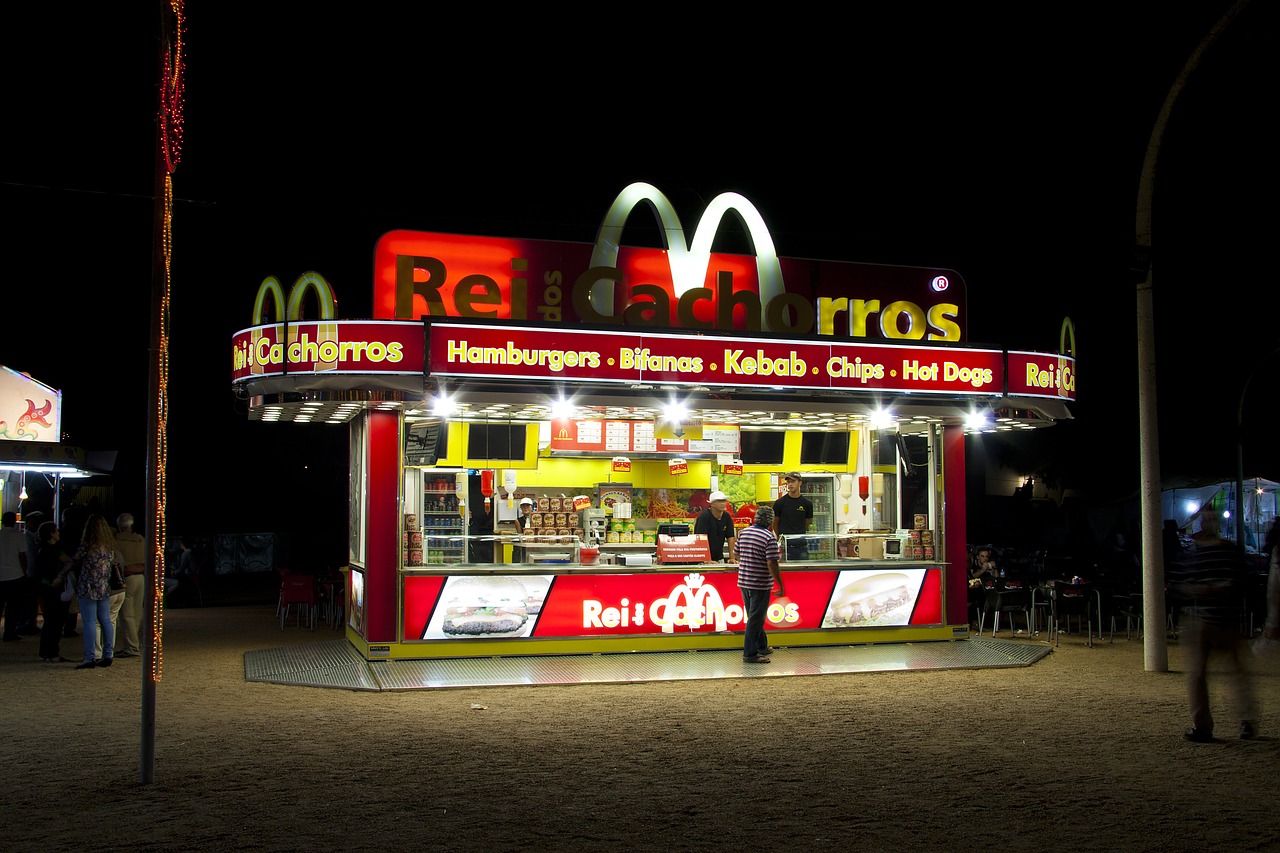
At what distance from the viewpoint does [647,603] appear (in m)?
13.6

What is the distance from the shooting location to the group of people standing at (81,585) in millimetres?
12805

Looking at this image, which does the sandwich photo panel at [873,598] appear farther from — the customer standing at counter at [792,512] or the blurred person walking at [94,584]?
the blurred person walking at [94,584]

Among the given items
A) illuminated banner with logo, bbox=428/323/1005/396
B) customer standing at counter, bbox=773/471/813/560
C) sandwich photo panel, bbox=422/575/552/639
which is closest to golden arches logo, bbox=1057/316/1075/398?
illuminated banner with logo, bbox=428/323/1005/396

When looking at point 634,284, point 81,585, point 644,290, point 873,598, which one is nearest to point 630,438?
point 634,284

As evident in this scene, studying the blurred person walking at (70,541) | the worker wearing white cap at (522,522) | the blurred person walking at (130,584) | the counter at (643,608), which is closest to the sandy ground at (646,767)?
the counter at (643,608)

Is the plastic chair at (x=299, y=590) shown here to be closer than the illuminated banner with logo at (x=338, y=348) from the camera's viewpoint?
No

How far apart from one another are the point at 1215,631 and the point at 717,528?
6.80 m

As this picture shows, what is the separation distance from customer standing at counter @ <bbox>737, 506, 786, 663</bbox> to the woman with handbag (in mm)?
7419

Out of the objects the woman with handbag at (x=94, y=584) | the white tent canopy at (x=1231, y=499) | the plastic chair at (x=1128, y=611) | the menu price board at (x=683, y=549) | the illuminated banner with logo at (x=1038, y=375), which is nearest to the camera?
the woman with handbag at (x=94, y=584)

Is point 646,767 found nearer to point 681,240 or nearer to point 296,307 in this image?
point 296,307

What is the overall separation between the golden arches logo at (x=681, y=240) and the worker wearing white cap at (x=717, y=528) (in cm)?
279

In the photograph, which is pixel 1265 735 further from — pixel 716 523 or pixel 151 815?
pixel 151 815

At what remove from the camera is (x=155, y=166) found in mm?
7266

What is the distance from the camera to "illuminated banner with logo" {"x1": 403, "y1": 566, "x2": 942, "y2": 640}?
42.6 ft
